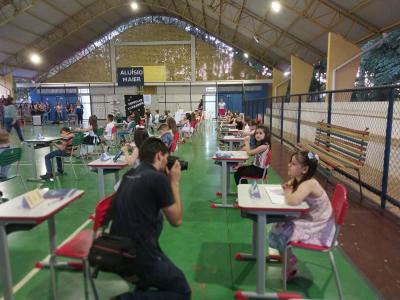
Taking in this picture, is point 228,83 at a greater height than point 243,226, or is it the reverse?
point 228,83

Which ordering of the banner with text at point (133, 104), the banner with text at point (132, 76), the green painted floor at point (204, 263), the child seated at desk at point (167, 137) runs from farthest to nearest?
the banner with text at point (132, 76) → the banner with text at point (133, 104) → the child seated at desk at point (167, 137) → the green painted floor at point (204, 263)

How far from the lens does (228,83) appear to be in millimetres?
27625

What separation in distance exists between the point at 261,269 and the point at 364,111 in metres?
6.32

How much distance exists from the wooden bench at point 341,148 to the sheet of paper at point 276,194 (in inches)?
103

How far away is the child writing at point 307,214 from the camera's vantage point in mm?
2668

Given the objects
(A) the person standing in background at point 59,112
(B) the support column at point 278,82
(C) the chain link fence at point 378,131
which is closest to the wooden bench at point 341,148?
(C) the chain link fence at point 378,131

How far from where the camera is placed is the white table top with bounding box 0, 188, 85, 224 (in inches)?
94.7

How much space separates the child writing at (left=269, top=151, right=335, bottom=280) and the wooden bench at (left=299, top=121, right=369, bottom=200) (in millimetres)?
2772

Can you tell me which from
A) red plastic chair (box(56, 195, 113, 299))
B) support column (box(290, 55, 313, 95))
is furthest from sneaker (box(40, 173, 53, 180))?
support column (box(290, 55, 313, 95))

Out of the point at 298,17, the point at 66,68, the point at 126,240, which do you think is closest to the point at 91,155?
the point at 126,240

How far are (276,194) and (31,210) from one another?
78.6 inches

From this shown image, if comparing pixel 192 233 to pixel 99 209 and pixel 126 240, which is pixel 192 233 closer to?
pixel 99 209

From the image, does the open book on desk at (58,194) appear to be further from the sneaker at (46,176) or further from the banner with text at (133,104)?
the banner with text at (133,104)

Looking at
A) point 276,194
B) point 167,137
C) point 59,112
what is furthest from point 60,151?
point 59,112
